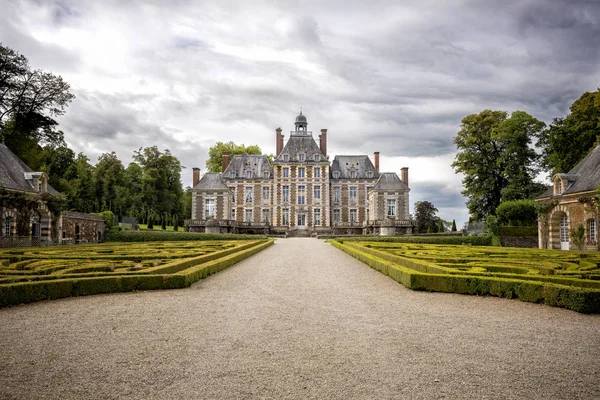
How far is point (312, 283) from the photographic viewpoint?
32.3 feet

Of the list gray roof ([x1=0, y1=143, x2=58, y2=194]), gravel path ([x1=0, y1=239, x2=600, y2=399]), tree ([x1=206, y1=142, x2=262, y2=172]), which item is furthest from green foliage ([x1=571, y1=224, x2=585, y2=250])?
tree ([x1=206, y1=142, x2=262, y2=172])

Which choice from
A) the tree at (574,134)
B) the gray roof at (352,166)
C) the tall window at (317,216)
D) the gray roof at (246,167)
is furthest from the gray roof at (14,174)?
the tree at (574,134)

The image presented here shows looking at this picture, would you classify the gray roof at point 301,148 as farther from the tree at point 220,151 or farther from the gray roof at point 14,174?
the gray roof at point 14,174

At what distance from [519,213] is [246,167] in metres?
27.8

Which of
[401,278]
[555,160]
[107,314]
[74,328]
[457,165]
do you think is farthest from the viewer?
[457,165]

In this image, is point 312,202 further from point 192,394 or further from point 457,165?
point 192,394

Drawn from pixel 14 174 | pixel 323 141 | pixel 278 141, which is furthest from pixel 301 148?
pixel 14 174

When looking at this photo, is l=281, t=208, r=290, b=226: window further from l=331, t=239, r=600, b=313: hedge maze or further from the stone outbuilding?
l=331, t=239, r=600, b=313: hedge maze

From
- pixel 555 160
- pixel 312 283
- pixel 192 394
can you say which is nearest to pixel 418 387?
pixel 192 394

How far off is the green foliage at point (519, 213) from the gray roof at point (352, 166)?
1857 cm

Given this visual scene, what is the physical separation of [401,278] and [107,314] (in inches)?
249

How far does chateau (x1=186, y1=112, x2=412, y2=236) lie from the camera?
43.1 meters

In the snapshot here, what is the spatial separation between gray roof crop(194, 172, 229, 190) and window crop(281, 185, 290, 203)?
5.93 metres

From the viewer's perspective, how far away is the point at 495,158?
1372 inches
